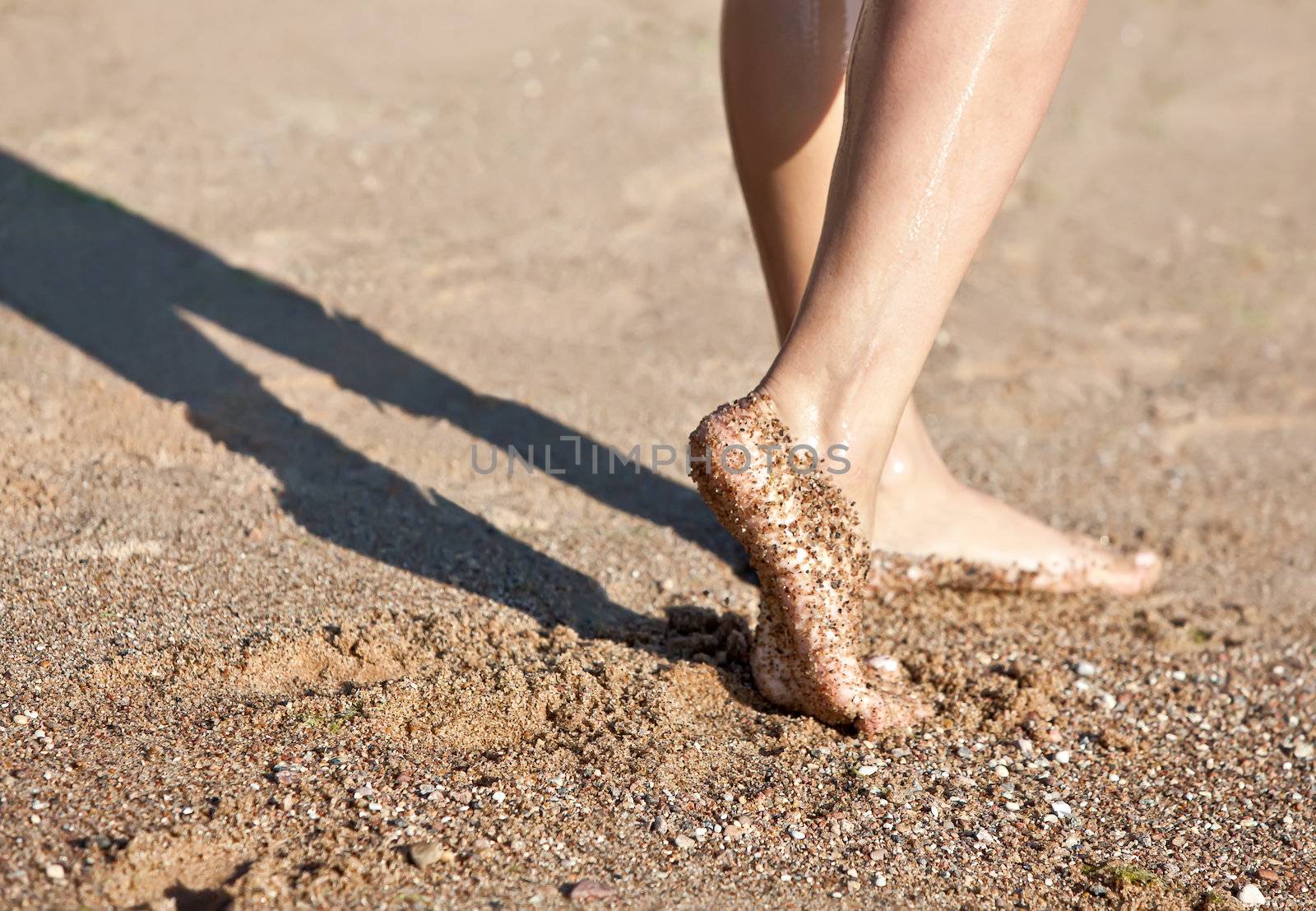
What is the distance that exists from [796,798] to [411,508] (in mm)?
888

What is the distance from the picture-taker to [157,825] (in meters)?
1.31

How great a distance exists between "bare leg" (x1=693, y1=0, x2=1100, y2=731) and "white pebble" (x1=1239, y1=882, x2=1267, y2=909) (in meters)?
0.44

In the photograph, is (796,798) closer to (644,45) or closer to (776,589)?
(776,589)

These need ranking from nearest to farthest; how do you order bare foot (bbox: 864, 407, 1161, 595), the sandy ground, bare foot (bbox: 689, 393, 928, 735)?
the sandy ground, bare foot (bbox: 689, 393, 928, 735), bare foot (bbox: 864, 407, 1161, 595)

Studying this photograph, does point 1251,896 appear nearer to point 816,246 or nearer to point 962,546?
point 962,546

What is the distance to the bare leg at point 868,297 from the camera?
58.4 inches

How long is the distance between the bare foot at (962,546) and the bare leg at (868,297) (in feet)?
1.73

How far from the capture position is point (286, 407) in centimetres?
239

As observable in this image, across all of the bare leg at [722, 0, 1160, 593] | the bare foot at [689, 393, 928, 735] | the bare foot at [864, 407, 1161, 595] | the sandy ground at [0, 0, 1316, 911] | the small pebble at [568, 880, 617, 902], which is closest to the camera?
the small pebble at [568, 880, 617, 902]

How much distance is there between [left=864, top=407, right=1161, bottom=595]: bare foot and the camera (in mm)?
2180

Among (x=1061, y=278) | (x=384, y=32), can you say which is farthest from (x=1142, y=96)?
(x=384, y=32)

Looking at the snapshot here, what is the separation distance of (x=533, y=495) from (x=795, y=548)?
756mm

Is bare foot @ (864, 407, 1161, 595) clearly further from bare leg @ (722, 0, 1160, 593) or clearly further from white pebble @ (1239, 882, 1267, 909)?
white pebble @ (1239, 882, 1267, 909)

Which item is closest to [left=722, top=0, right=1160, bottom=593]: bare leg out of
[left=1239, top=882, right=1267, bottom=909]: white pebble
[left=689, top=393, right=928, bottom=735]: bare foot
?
[left=689, top=393, right=928, bottom=735]: bare foot
